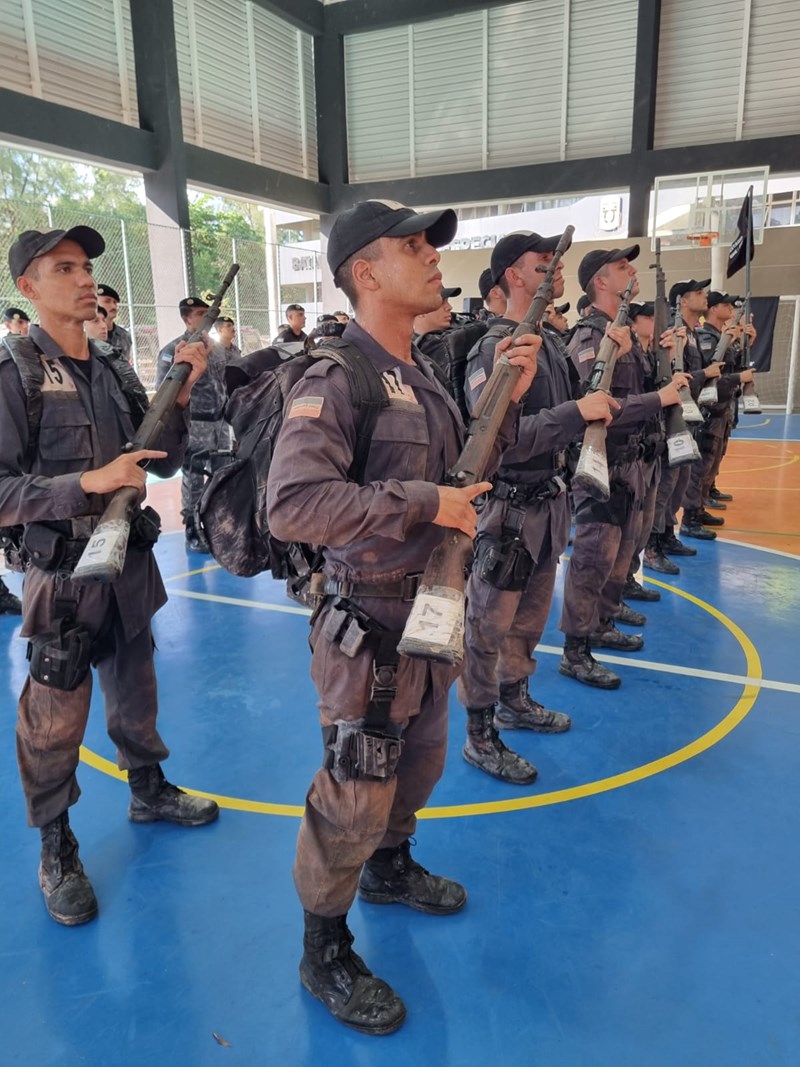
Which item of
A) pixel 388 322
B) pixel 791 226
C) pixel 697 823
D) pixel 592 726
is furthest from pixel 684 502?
pixel 791 226

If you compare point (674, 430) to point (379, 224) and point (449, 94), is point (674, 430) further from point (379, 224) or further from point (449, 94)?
point (449, 94)

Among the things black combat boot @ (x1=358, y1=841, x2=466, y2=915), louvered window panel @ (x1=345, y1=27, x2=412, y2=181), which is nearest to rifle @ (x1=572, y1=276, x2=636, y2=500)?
black combat boot @ (x1=358, y1=841, x2=466, y2=915)

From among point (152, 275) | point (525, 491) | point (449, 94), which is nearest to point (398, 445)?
point (525, 491)

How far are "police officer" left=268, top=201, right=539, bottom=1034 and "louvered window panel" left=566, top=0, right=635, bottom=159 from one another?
1596 cm

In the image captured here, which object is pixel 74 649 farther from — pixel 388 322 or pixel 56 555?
pixel 388 322

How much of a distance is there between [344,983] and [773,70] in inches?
688

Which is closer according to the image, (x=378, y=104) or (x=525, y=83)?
(x=525, y=83)

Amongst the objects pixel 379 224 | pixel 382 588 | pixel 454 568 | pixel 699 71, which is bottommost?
pixel 382 588

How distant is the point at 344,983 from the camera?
2.17 metres

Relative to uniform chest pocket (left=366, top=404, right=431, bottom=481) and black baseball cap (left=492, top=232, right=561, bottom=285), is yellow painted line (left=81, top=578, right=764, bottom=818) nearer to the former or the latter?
uniform chest pocket (left=366, top=404, right=431, bottom=481)

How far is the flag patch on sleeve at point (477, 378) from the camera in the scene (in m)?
2.96

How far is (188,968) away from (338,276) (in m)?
2.15

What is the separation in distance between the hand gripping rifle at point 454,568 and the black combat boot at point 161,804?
72.8 inches

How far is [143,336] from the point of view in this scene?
1425 centimetres
